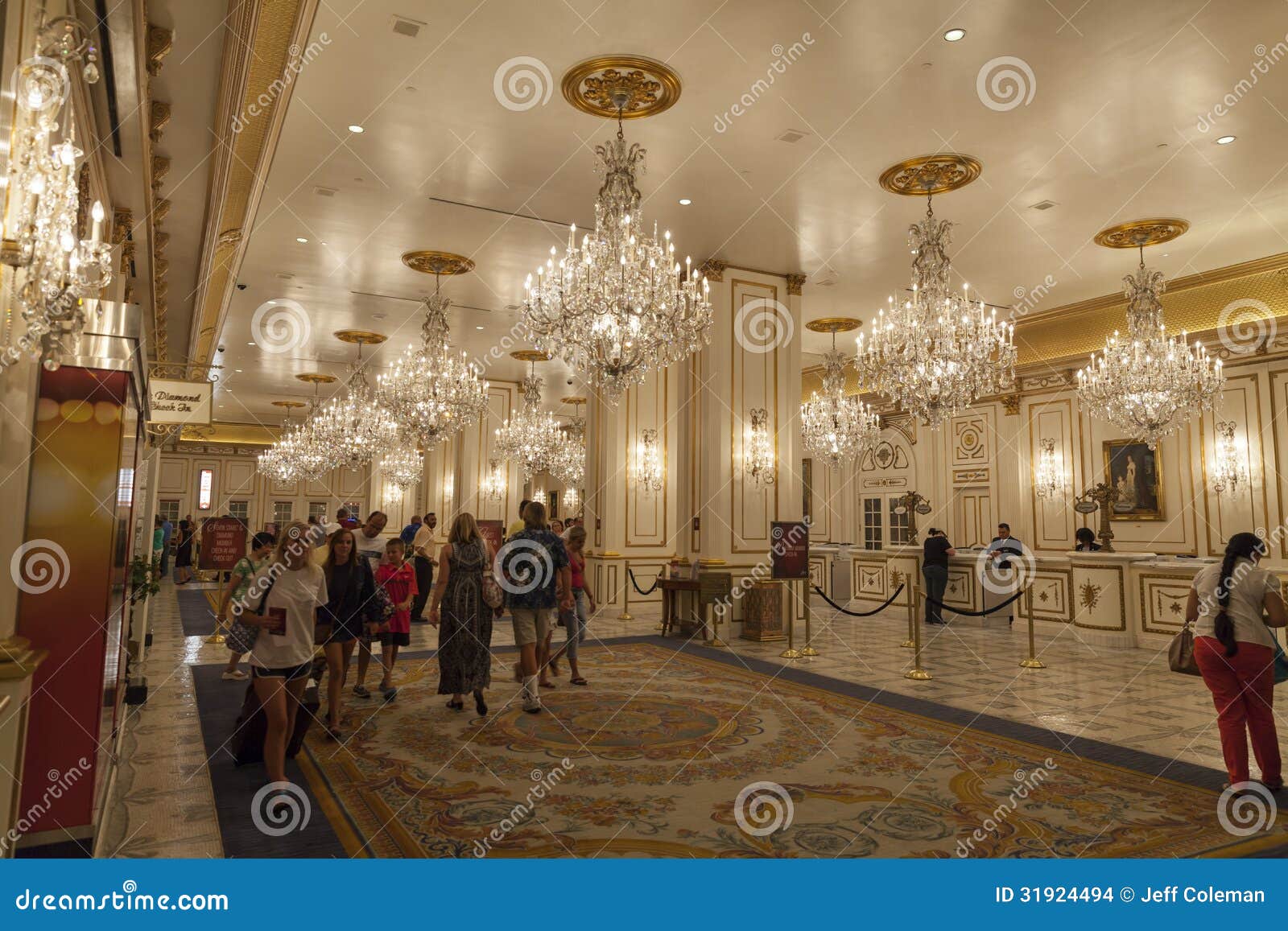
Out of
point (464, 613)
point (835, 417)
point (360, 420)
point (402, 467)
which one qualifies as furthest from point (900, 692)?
point (402, 467)

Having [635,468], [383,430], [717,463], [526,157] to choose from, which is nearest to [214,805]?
[526,157]

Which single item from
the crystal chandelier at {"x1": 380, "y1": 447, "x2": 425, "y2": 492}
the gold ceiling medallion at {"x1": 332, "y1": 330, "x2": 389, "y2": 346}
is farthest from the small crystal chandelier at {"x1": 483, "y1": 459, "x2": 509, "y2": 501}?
the gold ceiling medallion at {"x1": 332, "y1": 330, "x2": 389, "y2": 346}

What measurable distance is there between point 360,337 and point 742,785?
11665 mm

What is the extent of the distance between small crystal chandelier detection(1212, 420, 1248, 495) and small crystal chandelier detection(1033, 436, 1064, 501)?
2217 millimetres

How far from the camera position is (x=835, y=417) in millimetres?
13477

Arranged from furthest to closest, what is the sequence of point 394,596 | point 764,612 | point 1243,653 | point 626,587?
1. point 626,587
2. point 764,612
3. point 394,596
4. point 1243,653

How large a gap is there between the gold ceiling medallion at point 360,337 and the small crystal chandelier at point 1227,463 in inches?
495

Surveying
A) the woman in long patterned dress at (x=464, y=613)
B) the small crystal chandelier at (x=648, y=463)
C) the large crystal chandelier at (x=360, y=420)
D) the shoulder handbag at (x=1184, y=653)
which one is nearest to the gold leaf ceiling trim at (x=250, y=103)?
the woman in long patterned dress at (x=464, y=613)

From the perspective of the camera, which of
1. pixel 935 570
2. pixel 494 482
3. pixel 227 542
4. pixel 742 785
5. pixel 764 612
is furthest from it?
pixel 494 482

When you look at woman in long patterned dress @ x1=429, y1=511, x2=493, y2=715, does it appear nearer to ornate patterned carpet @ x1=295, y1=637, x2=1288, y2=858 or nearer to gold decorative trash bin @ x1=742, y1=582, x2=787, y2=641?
ornate patterned carpet @ x1=295, y1=637, x2=1288, y2=858

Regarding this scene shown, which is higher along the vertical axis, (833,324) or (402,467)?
(833,324)

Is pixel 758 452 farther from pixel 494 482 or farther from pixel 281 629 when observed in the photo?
pixel 494 482

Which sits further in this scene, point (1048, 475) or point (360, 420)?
point (360, 420)

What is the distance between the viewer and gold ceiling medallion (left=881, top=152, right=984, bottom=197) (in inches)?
280
